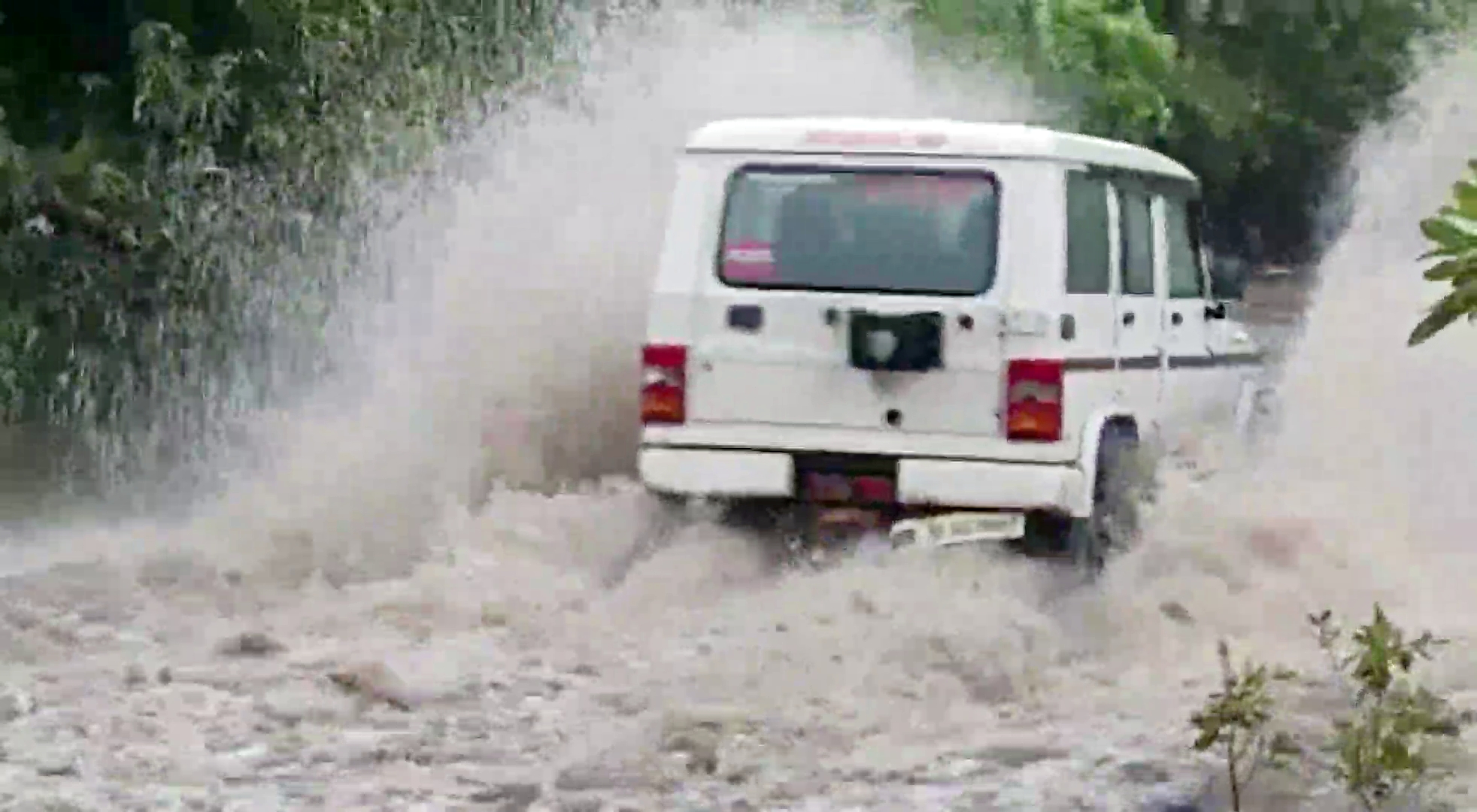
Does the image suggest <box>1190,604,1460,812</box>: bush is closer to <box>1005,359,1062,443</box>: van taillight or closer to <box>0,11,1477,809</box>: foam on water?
<box>0,11,1477,809</box>: foam on water

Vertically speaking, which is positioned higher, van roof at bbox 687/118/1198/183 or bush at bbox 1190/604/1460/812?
van roof at bbox 687/118/1198/183

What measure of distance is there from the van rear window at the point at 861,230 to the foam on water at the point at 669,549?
107cm

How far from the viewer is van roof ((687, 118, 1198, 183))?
32.5ft

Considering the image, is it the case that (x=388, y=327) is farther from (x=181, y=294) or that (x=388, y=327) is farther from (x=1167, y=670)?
(x=1167, y=670)

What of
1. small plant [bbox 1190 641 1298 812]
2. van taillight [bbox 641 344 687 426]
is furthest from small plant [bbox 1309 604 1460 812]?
van taillight [bbox 641 344 687 426]

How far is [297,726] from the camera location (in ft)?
26.3

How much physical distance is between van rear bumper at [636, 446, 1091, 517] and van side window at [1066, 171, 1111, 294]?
751mm

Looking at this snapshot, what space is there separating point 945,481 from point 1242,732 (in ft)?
7.90

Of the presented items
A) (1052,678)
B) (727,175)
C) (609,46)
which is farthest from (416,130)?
(1052,678)

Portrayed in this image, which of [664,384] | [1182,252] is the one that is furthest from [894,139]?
[1182,252]

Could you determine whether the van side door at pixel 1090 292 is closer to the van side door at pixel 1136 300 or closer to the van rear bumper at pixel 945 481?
the van side door at pixel 1136 300

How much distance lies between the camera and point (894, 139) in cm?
997

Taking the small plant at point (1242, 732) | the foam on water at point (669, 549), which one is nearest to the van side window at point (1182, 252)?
the foam on water at point (669, 549)

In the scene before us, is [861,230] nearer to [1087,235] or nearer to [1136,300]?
[1087,235]
